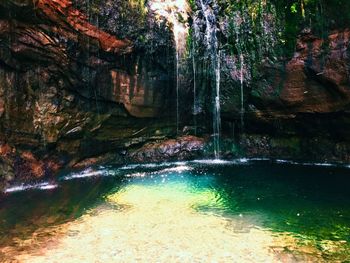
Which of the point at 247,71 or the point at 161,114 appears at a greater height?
the point at 247,71

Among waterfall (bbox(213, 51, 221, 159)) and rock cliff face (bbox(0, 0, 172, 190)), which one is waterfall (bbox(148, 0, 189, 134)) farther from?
waterfall (bbox(213, 51, 221, 159))

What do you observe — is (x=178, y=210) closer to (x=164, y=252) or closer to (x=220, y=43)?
(x=164, y=252)

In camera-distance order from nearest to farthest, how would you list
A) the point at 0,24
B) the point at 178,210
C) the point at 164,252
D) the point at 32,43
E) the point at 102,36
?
the point at 164,252, the point at 178,210, the point at 0,24, the point at 32,43, the point at 102,36

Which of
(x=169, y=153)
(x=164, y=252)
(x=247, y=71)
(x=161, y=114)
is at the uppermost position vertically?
(x=247, y=71)

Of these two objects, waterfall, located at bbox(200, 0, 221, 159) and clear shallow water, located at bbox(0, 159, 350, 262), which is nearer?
clear shallow water, located at bbox(0, 159, 350, 262)

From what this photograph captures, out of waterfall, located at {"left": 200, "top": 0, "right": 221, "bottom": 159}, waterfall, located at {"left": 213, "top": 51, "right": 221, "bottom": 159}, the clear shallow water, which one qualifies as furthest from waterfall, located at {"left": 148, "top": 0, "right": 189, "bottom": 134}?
the clear shallow water

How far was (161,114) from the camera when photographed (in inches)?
592

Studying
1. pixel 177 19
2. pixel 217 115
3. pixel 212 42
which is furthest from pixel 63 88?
pixel 217 115

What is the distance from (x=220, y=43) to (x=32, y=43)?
6908 millimetres

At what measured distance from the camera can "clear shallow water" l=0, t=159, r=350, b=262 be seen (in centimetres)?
759

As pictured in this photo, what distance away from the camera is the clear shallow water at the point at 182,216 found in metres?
7.59

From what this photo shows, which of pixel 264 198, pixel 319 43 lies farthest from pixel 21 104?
pixel 319 43

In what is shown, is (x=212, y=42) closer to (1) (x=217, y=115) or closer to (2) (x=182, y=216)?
(1) (x=217, y=115)

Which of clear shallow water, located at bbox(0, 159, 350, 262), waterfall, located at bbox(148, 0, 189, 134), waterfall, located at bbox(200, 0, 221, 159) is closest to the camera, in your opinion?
clear shallow water, located at bbox(0, 159, 350, 262)
